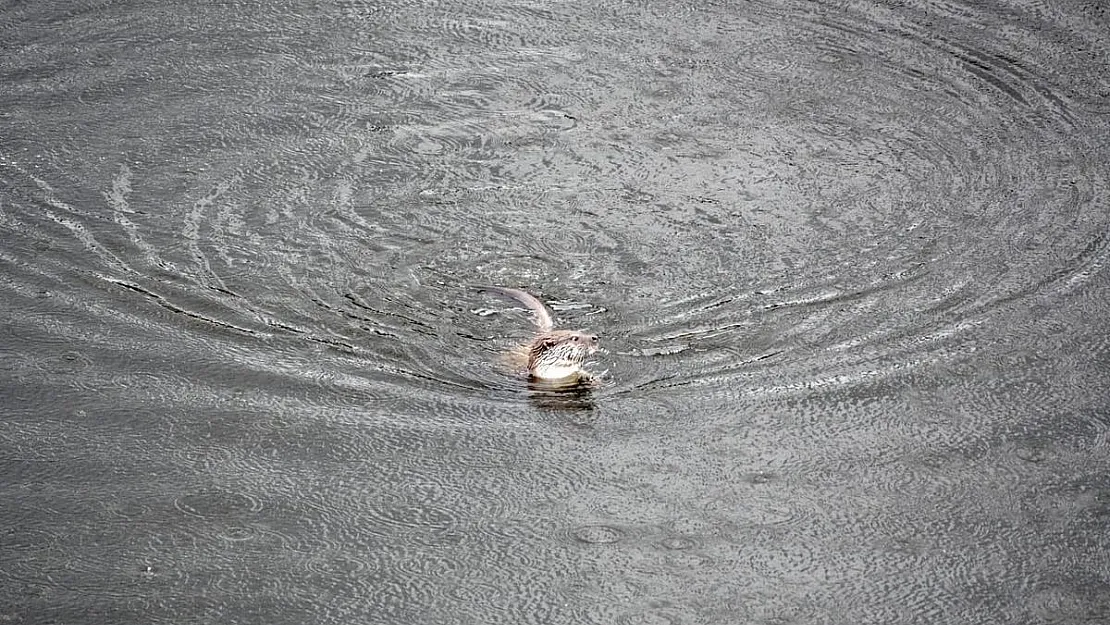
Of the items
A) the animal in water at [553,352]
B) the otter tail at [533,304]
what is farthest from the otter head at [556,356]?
the otter tail at [533,304]

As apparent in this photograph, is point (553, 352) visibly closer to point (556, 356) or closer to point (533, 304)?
point (556, 356)

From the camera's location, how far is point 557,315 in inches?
202

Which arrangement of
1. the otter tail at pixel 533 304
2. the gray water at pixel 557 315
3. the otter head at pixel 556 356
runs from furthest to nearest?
the otter tail at pixel 533 304
the otter head at pixel 556 356
the gray water at pixel 557 315

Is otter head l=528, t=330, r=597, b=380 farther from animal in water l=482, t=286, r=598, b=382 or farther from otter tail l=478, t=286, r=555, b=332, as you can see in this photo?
otter tail l=478, t=286, r=555, b=332

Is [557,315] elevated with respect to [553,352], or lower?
elevated

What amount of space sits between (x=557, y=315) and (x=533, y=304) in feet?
0.34

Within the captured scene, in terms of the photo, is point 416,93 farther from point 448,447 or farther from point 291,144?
point 448,447

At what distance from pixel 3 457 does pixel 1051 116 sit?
5031 mm

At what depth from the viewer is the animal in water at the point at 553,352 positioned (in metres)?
4.74

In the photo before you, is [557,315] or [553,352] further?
[557,315]

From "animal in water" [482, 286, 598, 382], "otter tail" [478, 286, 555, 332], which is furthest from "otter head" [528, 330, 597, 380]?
"otter tail" [478, 286, 555, 332]

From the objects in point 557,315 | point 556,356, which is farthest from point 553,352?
point 557,315

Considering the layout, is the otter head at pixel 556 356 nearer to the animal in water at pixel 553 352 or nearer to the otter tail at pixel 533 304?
the animal in water at pixel 553 352

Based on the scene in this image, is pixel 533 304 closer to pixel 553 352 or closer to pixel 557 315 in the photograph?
pixel 557 315
